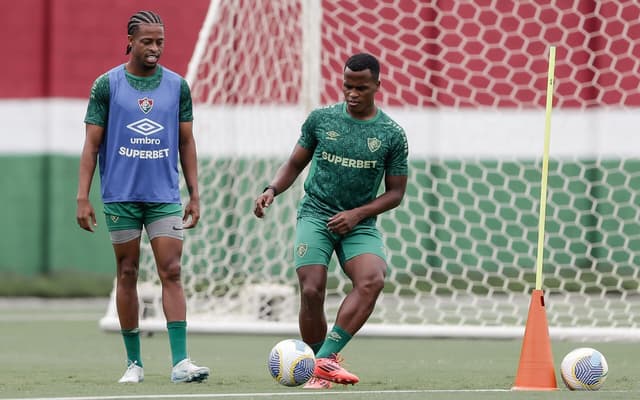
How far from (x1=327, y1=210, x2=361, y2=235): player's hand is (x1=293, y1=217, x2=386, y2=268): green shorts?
10 cm

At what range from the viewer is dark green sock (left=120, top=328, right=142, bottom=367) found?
6.64 m

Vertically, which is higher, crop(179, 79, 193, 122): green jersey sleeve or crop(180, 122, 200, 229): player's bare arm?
crop(179, 79, 193, 122): green jersey sleeve

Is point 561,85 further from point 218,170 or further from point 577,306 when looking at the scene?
point 218,170

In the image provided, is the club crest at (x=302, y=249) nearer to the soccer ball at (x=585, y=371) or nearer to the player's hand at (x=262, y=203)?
the player's hand at (x=262, y=203)

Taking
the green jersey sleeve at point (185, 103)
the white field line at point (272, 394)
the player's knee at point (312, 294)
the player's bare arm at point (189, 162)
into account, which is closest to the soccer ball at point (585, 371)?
the white field line at point (272, 394)

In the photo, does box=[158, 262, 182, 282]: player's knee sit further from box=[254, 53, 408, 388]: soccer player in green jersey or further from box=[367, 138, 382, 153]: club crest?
box=[367, 138, 382, 153]: club crest

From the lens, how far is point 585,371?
19.9ft

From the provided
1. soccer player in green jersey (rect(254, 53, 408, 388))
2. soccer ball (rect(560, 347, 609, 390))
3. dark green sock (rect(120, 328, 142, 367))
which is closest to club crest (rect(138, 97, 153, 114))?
soccer player in green jersey (rect(254, 53, 408, 388))

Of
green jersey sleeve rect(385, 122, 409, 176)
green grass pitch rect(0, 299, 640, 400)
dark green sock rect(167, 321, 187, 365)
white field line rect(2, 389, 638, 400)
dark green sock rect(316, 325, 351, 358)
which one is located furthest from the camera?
green jersey sleeve rect(385, 122, 409, 176)

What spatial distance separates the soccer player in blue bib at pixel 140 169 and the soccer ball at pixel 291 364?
1.55 feet

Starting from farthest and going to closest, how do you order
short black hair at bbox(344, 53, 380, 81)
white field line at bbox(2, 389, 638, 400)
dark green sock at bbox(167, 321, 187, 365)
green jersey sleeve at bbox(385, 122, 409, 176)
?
green jersey sleeve at bbox(385, 122, 409, 176) → dark green sock at bbox(167, 321, 187, 365) → short black hair at bbox(344, 53, 380, 81) → white field line at bbox(2, 389, 638, 400)

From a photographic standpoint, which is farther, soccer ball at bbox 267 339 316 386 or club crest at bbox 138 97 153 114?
club crest at bbox 138 97 153 114

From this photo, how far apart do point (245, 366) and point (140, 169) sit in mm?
1575

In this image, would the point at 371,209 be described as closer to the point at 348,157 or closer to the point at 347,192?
the point at 347,192
